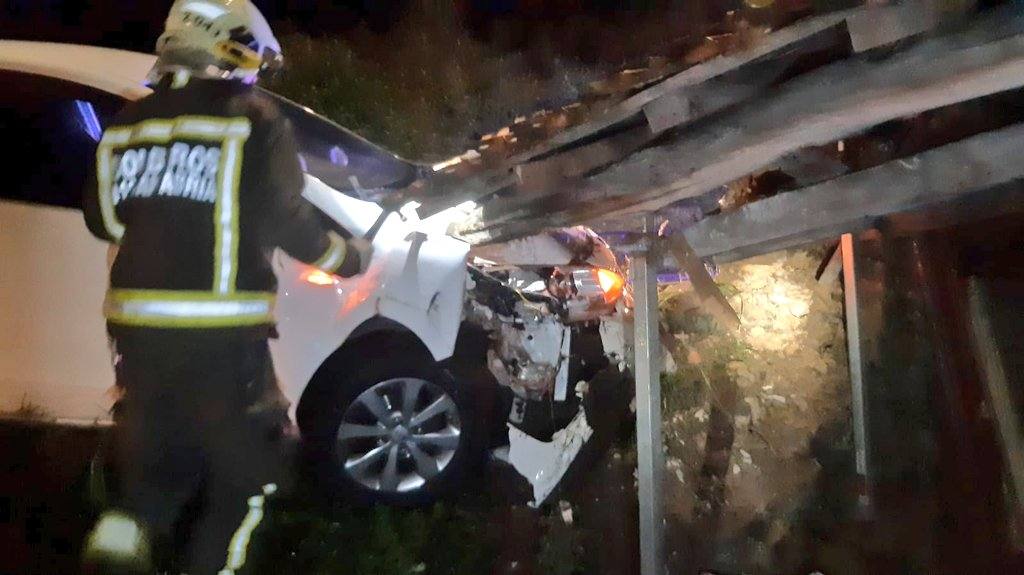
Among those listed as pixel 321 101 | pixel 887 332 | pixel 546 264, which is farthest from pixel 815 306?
pixel 321 101

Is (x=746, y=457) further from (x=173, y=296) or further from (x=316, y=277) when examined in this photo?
(x=173, y=296)

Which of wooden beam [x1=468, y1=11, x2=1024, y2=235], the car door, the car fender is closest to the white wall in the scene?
the car door

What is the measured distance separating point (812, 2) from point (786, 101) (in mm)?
268

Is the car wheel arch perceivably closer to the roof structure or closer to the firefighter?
the roof structure

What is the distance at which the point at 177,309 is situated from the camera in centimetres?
213

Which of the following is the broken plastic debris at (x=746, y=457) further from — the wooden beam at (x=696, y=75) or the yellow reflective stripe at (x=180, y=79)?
the yellow reflective stripe at (x=180, y=79)

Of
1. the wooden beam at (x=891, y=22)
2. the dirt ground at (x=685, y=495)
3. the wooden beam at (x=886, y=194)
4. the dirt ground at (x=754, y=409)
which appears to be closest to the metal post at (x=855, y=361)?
the dirt ground at (x=685, y=495)

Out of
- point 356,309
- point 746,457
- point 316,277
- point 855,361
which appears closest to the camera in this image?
point 316,277

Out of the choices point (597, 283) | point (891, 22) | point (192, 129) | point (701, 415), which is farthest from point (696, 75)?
point (701, 415)

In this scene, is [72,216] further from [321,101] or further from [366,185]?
[321,101]

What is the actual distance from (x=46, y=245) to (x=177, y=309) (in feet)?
4.31

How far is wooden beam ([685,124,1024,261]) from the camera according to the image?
72.0 inches

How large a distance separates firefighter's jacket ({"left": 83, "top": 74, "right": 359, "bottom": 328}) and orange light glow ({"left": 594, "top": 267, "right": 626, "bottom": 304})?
1810 mm

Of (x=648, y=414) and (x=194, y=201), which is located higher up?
(x=194, y=201)
